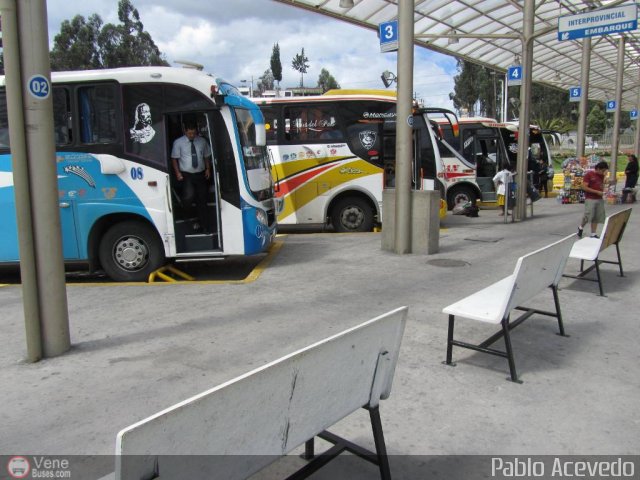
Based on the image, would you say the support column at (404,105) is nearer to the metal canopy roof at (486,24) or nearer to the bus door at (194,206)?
the bus door at (194,206)

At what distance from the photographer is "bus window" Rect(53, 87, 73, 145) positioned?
7603mm

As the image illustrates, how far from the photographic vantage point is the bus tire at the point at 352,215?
1227cm

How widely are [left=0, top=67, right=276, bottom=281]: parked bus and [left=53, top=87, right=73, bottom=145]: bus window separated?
0.6 inches

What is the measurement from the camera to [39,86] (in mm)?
4410

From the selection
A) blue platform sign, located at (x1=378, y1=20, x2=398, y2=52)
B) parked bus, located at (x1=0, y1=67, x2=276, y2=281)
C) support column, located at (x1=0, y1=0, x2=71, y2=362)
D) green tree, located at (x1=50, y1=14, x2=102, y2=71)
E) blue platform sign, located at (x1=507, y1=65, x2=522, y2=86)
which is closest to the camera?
support column, located at (x1=0, y1=0, x2=71, y2=362)

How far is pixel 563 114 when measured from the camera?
75.4 metres

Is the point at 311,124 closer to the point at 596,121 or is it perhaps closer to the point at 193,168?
the point at 193,168

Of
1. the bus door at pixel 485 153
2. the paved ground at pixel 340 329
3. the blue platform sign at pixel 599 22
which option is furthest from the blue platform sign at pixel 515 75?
the paved ground at pixel 340 329

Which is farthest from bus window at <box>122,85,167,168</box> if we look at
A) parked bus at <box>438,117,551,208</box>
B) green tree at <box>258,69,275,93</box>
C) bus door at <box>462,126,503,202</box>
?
green tree at <box>258,69,275,93</box>

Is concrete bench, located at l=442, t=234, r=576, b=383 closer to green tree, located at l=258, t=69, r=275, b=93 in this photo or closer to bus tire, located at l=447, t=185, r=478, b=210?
bus tire, located at l=447, t=185, r=478, b=210

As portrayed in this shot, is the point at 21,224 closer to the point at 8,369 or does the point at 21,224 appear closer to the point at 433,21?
the point at 8,369

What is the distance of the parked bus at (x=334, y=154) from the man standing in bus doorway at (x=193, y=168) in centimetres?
401

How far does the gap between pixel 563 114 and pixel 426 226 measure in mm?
75659

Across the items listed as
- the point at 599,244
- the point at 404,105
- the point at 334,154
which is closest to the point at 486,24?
the point at 334,154
